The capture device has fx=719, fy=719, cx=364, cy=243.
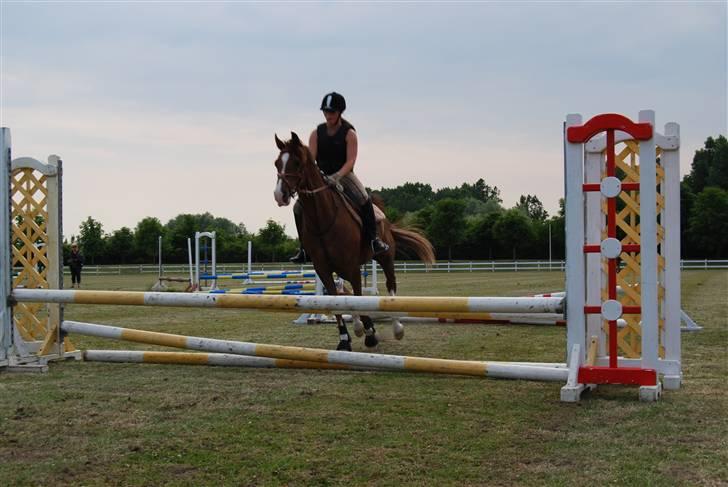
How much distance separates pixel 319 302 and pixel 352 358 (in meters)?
0.54

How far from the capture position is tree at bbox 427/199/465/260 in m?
56.5

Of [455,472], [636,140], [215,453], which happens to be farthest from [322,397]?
[636,140]

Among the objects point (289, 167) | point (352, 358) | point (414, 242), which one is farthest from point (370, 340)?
point (289, 167)

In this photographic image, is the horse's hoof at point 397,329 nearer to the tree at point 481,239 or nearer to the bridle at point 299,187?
the bridle at point 299,187

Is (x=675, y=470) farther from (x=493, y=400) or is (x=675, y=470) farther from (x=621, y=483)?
(x=493, y=400)

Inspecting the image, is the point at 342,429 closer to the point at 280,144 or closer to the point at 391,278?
the point at 280,144

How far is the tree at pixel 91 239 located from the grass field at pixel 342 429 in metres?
53.7

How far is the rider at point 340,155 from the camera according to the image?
721cm

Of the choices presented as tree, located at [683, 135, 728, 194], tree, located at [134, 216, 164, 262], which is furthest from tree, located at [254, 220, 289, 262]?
tree, located at [683, 135, 728, 194]

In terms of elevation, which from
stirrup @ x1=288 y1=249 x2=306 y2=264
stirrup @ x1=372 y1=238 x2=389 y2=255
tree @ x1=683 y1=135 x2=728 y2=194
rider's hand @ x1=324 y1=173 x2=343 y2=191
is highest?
tree @ x1=683 y1=135 x2=728 y2=194

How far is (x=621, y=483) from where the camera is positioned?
9.75 feet

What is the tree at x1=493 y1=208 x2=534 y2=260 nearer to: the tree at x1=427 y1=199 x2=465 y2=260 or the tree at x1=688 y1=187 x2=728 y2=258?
the tree at x1=427 y1=199 x2=465 y2=260

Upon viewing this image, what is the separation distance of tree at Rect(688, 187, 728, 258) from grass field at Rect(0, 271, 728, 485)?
50239 mm

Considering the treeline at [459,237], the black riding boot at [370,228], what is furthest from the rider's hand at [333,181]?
the treeline at [459,237]
